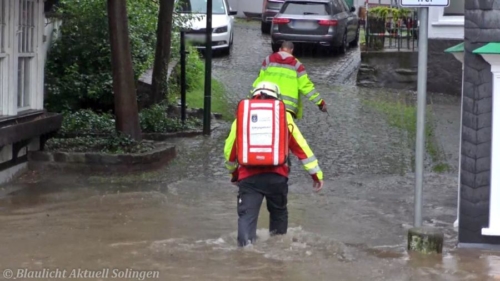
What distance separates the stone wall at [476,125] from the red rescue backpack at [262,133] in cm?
171

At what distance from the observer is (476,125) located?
8602mm

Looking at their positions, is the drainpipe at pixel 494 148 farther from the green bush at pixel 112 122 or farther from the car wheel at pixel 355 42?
the car wheel at pixel 355 42

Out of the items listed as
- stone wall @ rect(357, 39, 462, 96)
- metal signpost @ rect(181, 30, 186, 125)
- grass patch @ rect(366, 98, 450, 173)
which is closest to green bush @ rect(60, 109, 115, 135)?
metal signpost @ rect(181, 30, 186, 125)

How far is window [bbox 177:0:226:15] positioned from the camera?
2121cm

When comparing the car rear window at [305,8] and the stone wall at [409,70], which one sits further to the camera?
the car rear window at [305,8]

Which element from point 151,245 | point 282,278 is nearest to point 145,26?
point 151,245

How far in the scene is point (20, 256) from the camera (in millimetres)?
8242

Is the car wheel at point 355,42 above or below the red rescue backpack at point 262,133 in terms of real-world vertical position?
above

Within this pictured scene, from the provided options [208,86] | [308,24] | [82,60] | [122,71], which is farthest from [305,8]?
[122,71]

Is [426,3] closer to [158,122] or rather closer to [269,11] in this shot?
[158,122]

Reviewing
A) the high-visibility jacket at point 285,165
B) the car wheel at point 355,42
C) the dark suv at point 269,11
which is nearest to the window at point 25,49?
the high-visibility jacket at point 285,165

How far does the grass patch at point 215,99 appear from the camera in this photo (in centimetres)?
1778

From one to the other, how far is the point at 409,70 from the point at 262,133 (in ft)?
40.4

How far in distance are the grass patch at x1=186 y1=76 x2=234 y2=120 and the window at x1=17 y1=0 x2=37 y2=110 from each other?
17.1 ft
